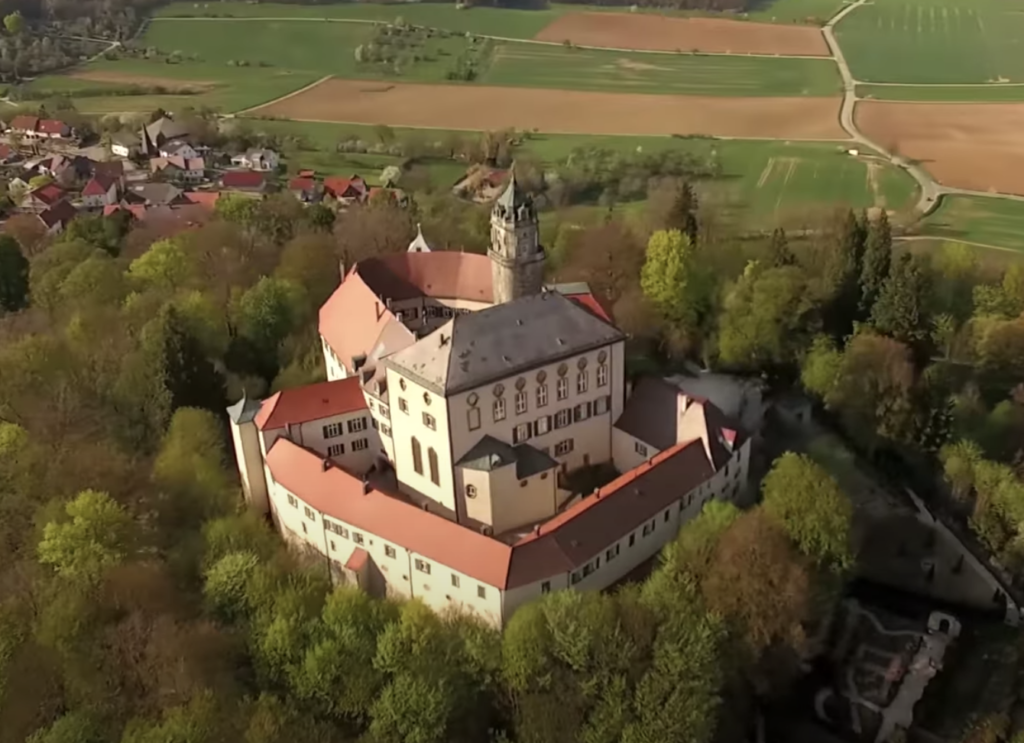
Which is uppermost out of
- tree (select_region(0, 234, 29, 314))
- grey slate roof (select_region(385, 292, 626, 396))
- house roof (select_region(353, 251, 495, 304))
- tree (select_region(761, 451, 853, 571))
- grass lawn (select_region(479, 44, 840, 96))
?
grey slate roof (select_region(385, 292, 626, 396))

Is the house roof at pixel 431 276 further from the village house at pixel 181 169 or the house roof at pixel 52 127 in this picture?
the house roof at pixel 52 127

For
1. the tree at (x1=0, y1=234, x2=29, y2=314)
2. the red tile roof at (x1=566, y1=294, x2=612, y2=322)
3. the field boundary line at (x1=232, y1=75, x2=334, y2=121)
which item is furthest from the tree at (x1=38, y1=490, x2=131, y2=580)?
the field boundary line at (x1=232, y1=75, x2=334, y2=121)

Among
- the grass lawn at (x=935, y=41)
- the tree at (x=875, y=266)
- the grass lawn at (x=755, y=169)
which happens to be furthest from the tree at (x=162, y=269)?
the grass lawn at (x=935, y=41)

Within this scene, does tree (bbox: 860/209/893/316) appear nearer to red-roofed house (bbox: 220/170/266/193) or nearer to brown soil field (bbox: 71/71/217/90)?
red-roofed house (bbox: 220/170/266/193)

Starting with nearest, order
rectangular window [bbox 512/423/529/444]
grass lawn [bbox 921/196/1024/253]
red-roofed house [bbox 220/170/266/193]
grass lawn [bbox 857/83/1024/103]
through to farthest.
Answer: rectangular window [bbox 512/423/529/444]
grass lawn [bbox 921/196/1024/253]
red-roofed house [bbox 220/170/266/193]
grass lawn [bbox 857/83/1024/103]

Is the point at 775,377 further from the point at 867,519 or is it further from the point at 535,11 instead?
the point at 535,11

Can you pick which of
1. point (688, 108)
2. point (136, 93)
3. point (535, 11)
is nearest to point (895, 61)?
point (688, 108)
